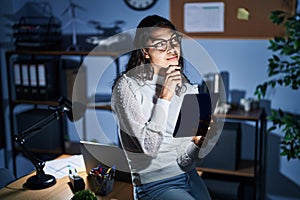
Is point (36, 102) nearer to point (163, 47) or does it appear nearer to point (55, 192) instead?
point (55, 192)

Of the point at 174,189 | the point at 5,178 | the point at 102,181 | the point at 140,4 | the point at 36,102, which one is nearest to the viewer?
the point at 174,189

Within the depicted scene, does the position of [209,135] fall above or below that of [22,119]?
above

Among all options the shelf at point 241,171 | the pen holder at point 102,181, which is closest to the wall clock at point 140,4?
the shelf at point 241,171

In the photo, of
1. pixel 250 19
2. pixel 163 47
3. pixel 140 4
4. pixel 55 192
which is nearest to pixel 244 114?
pixel 250 19

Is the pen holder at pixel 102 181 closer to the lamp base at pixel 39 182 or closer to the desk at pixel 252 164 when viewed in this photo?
the lamp base at pixel 39 182

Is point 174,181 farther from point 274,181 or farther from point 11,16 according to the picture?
point 11,16

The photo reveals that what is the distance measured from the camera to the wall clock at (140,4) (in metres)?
2.97

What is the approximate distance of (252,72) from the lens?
285 centimetres

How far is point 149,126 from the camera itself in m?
1.38

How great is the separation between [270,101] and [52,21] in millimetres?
1789

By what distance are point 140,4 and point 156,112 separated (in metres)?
1.80

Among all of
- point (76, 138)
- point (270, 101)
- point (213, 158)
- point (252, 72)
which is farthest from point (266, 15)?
point (76, 138)

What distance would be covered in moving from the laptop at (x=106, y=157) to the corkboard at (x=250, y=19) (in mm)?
1370

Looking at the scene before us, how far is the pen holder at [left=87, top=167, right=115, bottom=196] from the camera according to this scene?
1762 millimetres
